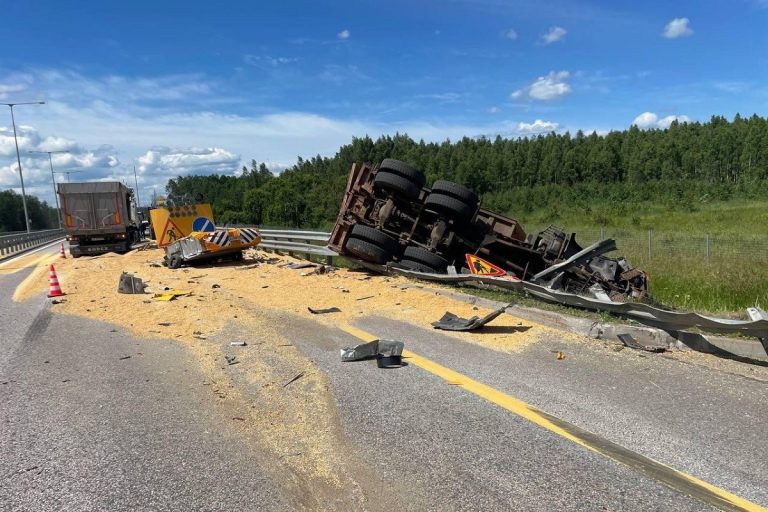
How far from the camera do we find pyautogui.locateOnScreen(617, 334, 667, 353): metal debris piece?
5423mm

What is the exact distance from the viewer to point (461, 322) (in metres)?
6.64

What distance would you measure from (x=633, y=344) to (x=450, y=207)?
5285 mm

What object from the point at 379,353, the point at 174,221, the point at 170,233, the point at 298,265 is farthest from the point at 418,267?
the point at 170,233

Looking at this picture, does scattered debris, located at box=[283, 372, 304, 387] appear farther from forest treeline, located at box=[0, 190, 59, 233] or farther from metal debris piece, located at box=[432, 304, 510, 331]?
forest treeline, located at box=[0, 190, 59, 233]

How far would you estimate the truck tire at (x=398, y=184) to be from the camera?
35.2 feet

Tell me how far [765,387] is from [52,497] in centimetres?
523

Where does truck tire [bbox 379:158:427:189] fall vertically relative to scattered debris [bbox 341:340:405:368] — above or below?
above

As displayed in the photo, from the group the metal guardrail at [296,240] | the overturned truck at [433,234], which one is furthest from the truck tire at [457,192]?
the metal guardrail at [296,240]

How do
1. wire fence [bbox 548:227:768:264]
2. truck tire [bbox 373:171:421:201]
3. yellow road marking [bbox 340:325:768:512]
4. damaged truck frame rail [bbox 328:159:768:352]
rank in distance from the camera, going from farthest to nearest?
wire fence [bbox 548:227:768:264], truck tire [bbox 373:171:421:201], damaged truck frame rail [bbox 328:159:768:352], yellow road marking [bbox 340:325:768:512]

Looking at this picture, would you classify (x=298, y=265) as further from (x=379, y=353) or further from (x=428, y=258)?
(x=379, y=353)

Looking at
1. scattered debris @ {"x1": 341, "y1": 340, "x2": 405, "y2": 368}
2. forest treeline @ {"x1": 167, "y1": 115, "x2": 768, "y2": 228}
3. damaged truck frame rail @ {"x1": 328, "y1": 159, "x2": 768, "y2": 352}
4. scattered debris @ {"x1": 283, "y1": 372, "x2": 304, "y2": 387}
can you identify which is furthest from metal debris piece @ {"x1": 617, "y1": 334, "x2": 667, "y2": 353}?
forest treeline @ {"x1": 167, "y1": 115, "x2": 768, "y2": 228}

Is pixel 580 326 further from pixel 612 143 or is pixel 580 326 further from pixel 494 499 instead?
pixel 612 143

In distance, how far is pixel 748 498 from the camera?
2.74 metres

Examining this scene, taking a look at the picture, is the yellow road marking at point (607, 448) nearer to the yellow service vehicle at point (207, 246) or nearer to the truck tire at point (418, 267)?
the truck tire at point (418, 267)
